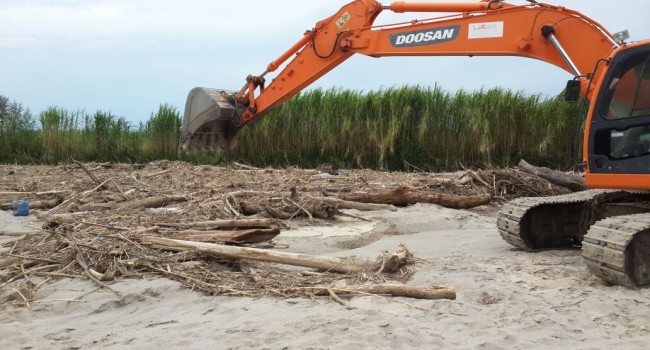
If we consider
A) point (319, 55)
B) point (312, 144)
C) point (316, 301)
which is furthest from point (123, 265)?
point (312, 144)

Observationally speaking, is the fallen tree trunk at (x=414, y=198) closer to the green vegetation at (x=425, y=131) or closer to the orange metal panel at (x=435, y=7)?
the orange metal panel at (x=435, y=7)

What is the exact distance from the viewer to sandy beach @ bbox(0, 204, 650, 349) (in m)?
3.71

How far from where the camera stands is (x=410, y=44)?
9859 millimetres

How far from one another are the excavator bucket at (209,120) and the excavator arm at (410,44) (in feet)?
0.07

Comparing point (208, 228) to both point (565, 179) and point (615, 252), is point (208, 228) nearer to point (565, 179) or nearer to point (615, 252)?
point (615, 252)

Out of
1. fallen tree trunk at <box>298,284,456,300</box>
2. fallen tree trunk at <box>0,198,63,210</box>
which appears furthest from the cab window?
fallen tree trunk at <box>0,198,63,210</box>

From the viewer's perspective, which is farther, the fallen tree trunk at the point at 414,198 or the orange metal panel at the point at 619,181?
the fallen tree trunk at the point at 414,198

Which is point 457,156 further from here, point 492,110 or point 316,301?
point 316,301

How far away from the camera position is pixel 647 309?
14.1 ft

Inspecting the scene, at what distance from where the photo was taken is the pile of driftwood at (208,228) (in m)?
4.98

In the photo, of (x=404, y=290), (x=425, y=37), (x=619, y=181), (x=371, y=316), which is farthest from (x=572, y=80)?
(x=425, y=37)

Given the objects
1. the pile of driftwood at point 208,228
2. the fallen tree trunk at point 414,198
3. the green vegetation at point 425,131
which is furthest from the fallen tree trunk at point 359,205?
the green vegetation at point 425,131

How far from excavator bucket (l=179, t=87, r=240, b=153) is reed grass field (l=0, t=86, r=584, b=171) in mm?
302

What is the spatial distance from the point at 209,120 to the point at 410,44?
533 cm
